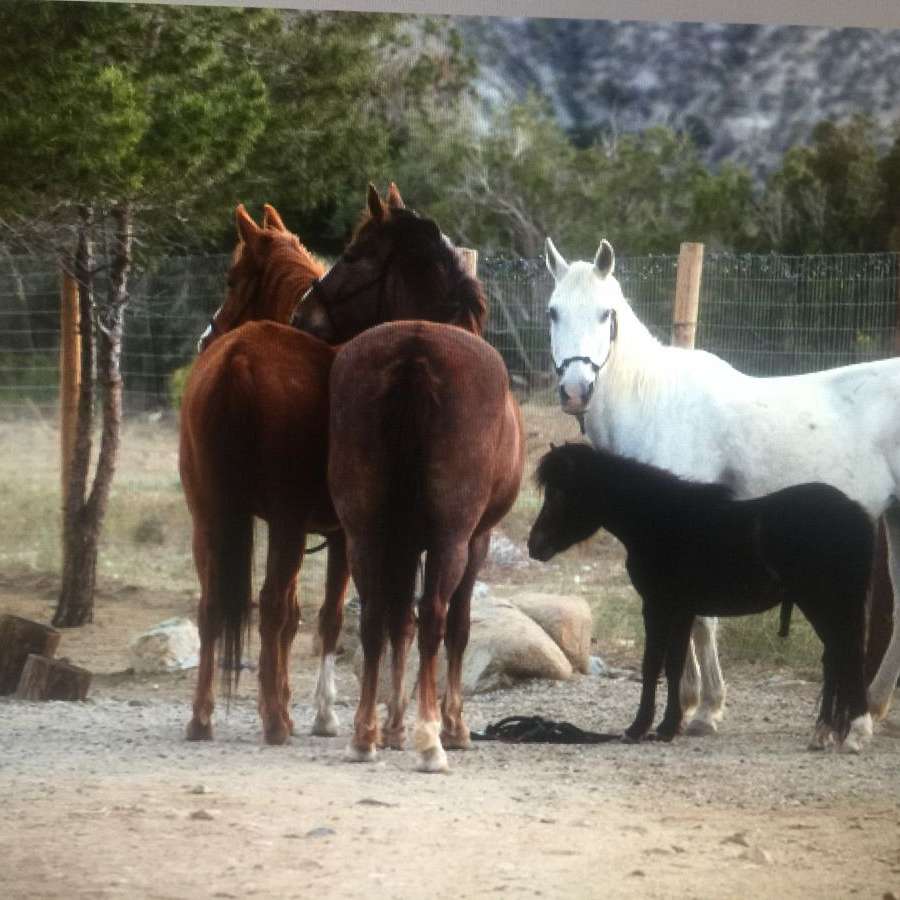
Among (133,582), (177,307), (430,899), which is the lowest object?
(430,899)

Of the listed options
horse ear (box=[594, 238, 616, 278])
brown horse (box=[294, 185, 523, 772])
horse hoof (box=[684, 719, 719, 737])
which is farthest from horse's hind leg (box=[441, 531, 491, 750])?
horse ear (box=[594, 238, 616, 278])

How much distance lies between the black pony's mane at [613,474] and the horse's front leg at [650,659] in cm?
27

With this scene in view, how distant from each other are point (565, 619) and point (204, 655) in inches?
33.3

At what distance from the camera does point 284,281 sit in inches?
159

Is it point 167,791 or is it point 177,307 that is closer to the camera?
point 167,791

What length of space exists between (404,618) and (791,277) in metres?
1.23

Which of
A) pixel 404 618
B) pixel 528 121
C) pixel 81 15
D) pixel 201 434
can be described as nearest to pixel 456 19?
pixel 528 121

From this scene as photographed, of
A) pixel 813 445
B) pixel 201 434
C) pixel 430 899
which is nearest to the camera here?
pixel 430 899

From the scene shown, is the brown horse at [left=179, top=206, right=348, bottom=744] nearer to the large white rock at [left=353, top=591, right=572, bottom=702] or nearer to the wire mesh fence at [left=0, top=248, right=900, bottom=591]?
the wire mesh fence at [left=0, top=248, right=900, bottom=591]

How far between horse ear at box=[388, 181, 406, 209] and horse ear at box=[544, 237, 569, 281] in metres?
0.35

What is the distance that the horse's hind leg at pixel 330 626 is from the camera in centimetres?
388

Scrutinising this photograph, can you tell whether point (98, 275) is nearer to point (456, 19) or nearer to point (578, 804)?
point (456, 19)

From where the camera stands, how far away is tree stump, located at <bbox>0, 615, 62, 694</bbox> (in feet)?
12.6

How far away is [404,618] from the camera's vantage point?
12.0 feet
